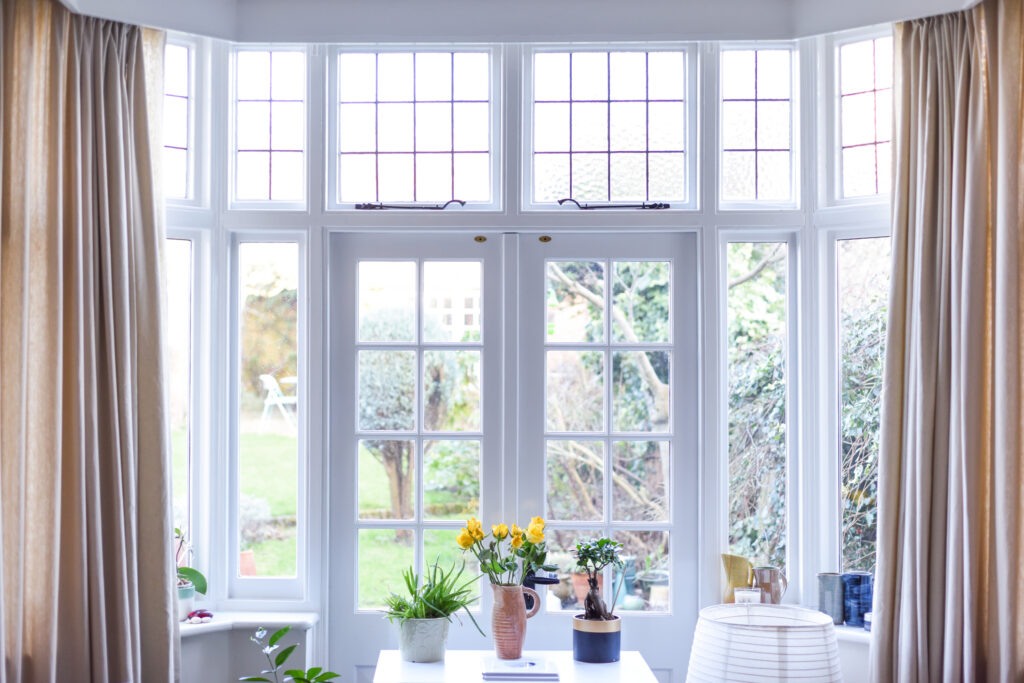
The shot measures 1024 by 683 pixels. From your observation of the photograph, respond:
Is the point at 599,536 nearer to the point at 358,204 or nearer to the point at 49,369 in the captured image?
the point at 358,204

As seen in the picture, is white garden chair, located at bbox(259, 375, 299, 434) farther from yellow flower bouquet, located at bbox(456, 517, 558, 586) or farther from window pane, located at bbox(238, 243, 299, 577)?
yellow flower bouquet, located at bbox(456, 517, 558, 586)

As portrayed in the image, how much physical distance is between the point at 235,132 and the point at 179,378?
0.90 meters

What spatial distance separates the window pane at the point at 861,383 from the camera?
10.3 ft

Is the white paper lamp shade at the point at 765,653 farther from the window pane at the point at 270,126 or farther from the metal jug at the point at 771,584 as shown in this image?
the window pane at the point at 270,126

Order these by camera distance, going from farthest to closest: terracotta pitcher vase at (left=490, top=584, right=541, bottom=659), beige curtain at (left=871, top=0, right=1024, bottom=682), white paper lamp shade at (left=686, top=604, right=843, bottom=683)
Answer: terracotta pitcher vase at (left=490, top=584, right=541, bottom=659) < beige curtain at (left=871, top=0, right=1024, bottom=682) < white paper lamp shade at (left=686, top=604, right=843, bottom=683)

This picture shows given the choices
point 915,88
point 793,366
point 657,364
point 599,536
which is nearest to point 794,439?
point 793,366

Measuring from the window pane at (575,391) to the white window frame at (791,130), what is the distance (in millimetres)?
729

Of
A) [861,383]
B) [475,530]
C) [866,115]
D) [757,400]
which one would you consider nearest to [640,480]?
[757,400]

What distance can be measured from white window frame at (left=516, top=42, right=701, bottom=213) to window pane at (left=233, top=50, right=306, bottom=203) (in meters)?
0.80

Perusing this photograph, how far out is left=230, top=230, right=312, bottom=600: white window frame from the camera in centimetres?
324

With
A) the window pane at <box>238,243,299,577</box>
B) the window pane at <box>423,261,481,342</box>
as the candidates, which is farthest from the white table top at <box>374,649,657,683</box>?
the window pane at <box>423,261,481,342</box>

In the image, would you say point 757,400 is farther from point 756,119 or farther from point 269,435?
point 269,435

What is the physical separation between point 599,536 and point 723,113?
1.56 metres

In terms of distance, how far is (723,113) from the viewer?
10.9ft
